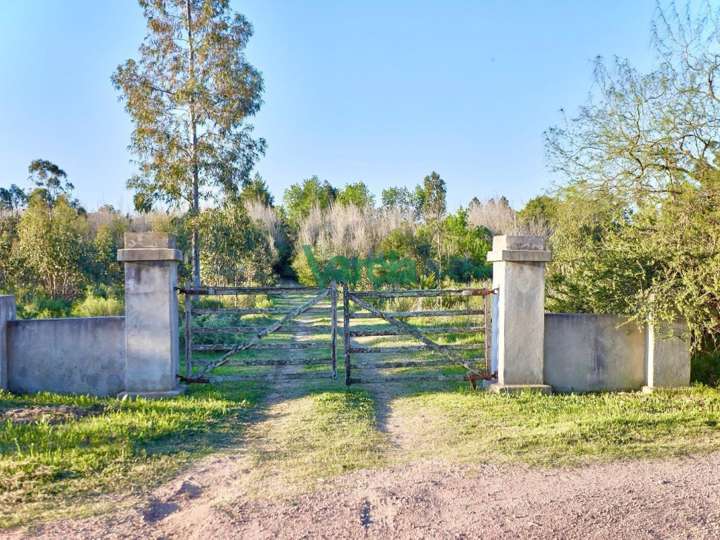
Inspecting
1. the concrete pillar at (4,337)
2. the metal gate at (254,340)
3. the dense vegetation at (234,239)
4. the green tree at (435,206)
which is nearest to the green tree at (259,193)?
the dense vegetation at (234,239)

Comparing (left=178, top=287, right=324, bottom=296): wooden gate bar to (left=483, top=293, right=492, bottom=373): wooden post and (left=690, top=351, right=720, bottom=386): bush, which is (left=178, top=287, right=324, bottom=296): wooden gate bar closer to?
(left=483, top=293, right=492, bottom=373): wooden post

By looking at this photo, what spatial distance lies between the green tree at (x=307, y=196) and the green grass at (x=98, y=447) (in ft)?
137

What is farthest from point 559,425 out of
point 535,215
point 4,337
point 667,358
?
point 535,215

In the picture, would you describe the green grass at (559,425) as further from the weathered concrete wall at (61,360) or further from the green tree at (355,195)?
the green tree at (355,195)

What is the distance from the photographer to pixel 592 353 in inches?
337

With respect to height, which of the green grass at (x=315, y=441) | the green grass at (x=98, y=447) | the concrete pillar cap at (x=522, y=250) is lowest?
the green grass at (x=315, y=441)

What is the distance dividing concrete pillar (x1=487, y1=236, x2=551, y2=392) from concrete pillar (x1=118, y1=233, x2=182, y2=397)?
14.4ft

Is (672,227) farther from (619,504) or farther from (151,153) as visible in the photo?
(151,153)

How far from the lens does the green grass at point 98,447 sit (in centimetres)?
448

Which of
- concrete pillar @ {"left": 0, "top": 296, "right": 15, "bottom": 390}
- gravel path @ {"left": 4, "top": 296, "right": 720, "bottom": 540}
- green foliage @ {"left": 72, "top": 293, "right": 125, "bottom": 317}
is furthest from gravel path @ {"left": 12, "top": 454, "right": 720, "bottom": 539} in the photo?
green foliage @ {"left": 72, "top": 293, "right": 125, "bottom": 317}

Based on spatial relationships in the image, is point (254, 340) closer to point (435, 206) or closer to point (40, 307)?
point (40, 307)

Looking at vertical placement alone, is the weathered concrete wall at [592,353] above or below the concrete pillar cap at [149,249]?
below

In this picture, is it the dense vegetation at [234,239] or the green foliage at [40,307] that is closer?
the green foliage at [40,307]

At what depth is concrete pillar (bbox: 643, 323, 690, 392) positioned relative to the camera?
8344 millimetres
